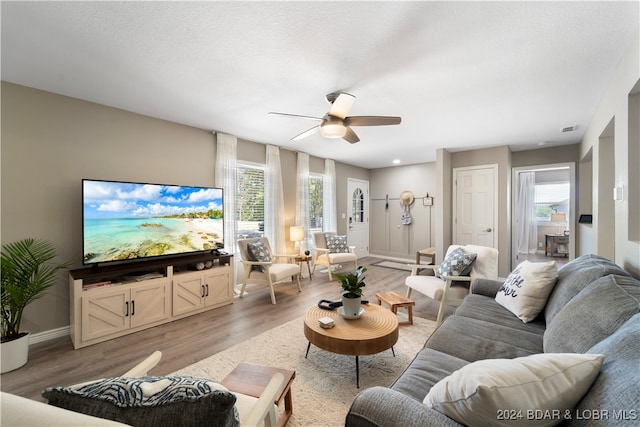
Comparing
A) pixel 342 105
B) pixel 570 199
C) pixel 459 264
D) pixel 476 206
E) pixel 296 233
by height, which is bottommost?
pixel 459 264

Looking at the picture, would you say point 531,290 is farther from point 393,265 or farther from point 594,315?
point 393,265

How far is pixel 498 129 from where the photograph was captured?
3834 millimetres

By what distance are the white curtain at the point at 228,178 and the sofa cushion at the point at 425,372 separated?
3.30m

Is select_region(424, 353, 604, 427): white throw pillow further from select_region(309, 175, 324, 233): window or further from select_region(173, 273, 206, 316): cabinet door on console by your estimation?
select_region(309, 175, 324, 233): window

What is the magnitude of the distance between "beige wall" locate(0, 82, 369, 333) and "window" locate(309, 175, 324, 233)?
298cm

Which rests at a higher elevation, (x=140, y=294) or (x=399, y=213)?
(x=399, y=213)

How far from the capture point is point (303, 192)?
5.31 m

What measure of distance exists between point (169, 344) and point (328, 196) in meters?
4.19

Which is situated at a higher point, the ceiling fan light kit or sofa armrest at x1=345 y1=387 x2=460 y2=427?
the ceiling fan light kit

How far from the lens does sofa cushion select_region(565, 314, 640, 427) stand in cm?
66

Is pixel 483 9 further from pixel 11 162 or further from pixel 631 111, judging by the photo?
pixel 11 162

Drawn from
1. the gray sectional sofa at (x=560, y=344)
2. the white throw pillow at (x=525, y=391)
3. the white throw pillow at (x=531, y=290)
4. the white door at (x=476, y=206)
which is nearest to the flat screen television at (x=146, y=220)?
the gray sectional sofa at (x=560, y=344)

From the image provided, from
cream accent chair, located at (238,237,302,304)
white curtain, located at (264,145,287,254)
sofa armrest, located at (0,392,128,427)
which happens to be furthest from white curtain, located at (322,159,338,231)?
sofa armrest, located at (0,392,128,427)

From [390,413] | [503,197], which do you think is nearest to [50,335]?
[390,413]
